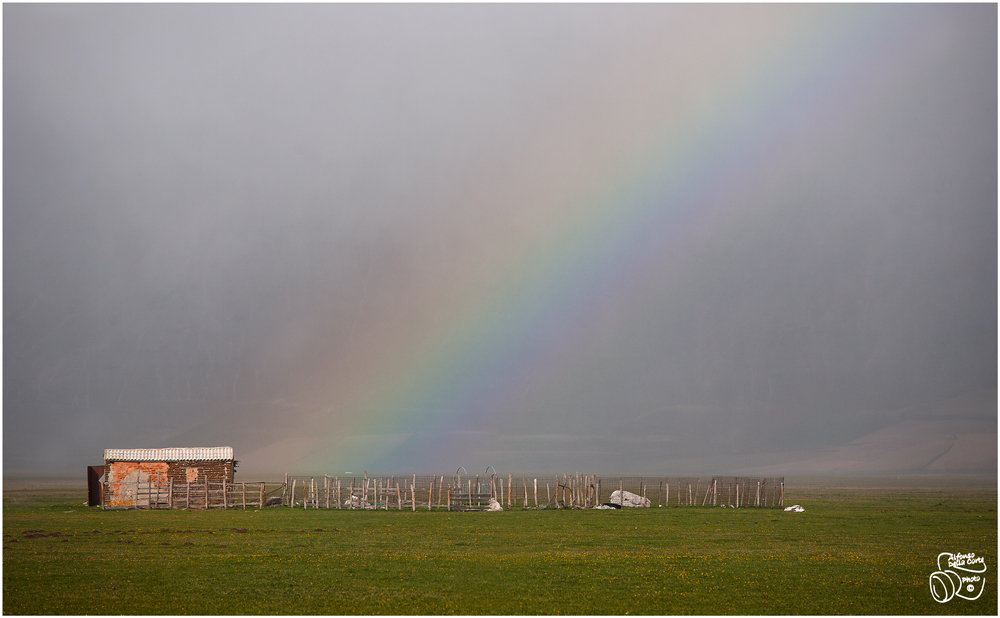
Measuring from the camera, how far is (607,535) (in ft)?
97.9

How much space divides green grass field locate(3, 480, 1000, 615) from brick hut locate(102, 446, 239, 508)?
7468 mm

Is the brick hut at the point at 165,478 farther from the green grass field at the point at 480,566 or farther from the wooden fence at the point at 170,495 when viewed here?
the green grass field at the point at 480,566

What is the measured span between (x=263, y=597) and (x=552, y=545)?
11.2 metres

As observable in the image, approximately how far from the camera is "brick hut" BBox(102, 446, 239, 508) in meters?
43.8

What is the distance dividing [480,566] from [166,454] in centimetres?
2996

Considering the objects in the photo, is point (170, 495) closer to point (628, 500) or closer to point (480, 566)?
point (628, 500)

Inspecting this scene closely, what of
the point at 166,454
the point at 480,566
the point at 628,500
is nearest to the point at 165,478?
the point at 166,454

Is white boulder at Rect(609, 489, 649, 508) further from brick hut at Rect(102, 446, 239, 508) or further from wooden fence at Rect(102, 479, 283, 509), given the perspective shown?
brick hut at Rect(102, 446, 239, 508)

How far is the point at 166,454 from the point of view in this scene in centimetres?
4516

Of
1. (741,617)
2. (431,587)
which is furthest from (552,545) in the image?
(741,617)

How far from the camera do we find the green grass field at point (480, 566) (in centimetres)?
1711

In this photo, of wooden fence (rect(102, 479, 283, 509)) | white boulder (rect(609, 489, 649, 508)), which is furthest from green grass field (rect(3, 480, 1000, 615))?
white boulder (rect(609, 489, 649, 508))

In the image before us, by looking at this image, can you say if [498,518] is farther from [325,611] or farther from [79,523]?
[325,611]

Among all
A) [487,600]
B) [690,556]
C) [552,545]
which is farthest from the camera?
[552,545]
